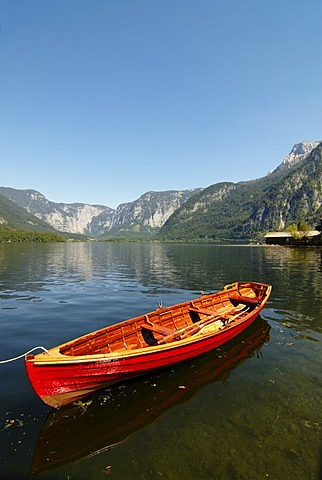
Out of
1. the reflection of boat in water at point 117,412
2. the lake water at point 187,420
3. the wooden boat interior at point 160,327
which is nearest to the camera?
the lake water at point 187,420

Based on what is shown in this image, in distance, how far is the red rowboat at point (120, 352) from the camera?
8852mm

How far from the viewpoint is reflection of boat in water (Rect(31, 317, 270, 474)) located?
7695 mm

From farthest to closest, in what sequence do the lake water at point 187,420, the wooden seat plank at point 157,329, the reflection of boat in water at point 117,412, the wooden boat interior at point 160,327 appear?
the wooden seat plank at point 157,329, the wooden boat interior at point 160,327, the reflection of boat in water at point 117,412, the lake water at point 187,420

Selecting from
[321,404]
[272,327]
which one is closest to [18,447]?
[321,404]

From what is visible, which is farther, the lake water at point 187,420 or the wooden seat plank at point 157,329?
the wooden seat plank at point 157,329

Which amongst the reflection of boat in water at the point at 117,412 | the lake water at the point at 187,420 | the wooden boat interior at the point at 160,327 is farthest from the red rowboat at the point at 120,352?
the lake water at the point at 187,420

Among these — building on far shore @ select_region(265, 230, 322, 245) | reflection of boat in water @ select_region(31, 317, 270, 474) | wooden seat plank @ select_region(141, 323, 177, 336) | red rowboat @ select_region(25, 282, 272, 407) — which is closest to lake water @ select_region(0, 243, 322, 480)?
reflection of boat in water @ select_region(31, 317, 270, 474)

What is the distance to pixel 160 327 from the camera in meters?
13.8

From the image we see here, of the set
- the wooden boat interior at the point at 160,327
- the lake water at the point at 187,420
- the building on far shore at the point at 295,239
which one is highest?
the building on far shore at the point at 295,239

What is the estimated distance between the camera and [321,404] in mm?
9875

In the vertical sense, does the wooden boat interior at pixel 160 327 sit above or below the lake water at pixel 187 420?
above

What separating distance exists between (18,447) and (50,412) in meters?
1.59

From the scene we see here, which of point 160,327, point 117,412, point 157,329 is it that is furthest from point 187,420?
point 160,327

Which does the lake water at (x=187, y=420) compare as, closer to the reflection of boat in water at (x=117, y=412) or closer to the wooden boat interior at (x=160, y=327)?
the reflection of boat in water at (x=117, y=412)
